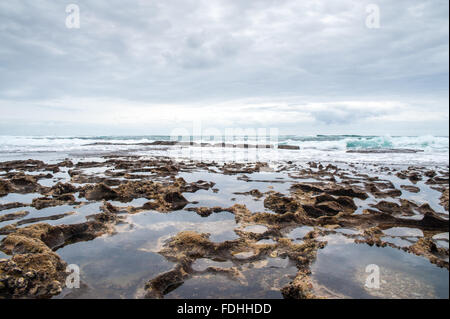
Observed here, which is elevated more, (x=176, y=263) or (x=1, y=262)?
(x=1, y=262)

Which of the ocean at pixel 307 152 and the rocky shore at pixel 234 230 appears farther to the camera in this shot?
the ocean at pixel 307 152

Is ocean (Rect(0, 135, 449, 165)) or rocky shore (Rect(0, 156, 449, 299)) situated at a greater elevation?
ocean (Rect(0, 135, 449, 165))

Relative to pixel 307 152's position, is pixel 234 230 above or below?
below

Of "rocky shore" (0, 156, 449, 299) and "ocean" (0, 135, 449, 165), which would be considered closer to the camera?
"rocky shore" (0, 156, 449, 299)

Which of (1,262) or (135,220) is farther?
(135,220)

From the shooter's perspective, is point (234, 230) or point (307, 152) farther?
point (307, 152)

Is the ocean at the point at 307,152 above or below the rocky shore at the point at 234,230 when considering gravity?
above

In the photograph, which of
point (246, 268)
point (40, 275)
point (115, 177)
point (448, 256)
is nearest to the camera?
point (40, 275)
